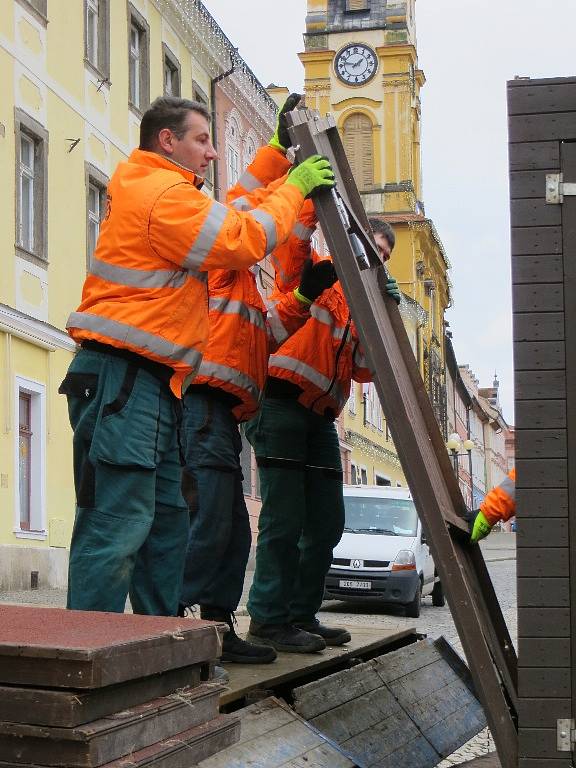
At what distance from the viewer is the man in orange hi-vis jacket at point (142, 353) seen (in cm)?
477

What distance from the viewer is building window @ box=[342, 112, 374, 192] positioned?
59812 millimetres

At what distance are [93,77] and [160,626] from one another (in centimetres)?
2052

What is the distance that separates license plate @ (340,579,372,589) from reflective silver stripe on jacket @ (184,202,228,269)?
1484cm

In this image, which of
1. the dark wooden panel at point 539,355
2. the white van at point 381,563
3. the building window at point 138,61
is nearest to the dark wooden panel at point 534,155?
the dark wooden panel at point 539,355

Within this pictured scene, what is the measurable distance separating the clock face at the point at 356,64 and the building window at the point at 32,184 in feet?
133

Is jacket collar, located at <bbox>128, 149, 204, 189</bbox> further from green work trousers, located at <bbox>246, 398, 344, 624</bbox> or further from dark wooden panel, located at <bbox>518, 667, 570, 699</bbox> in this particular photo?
dark wooden panel, located at <bbox>518, 667, 570, 699</bbox>

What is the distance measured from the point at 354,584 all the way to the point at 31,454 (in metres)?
4.90

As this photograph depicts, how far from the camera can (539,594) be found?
4.79m

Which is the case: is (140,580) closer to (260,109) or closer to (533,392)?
(533,392)

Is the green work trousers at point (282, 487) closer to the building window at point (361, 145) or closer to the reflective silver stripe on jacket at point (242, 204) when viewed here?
the reflective silver stripe on jacket at point (242, 204)

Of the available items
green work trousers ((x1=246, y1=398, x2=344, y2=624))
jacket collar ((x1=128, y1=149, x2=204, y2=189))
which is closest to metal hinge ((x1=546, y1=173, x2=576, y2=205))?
jacket collar ((x1=128, y1=149, x2=204, y2=189))

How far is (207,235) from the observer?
484 cm

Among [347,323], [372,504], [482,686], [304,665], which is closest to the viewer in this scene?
[482,686]

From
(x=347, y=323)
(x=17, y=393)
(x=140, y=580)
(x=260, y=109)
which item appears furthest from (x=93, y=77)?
(x=140, y=580)
